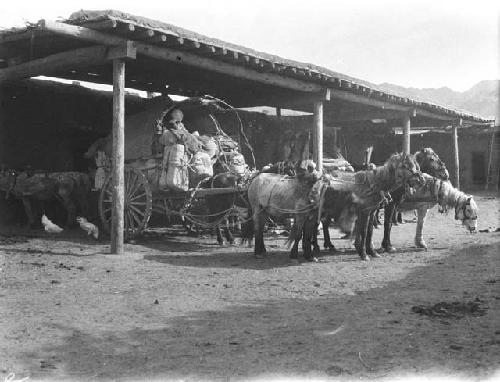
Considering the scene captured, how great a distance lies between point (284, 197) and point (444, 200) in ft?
11.1

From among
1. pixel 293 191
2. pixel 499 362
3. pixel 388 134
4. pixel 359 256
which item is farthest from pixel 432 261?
pixel 388 134

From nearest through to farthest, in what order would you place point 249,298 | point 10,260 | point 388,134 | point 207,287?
point 249,298
point 207,287
point 10,260
point 388,134

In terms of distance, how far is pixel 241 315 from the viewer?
567cm

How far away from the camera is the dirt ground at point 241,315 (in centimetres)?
411

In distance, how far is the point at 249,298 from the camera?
643cm

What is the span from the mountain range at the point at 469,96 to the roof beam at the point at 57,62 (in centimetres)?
5451

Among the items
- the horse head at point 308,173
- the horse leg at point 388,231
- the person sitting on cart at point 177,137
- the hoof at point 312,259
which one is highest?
the person sitting on cart at point 177,137

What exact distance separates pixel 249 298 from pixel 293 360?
223cm

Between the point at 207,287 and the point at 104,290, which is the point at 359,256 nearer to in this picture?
the point at 207,287

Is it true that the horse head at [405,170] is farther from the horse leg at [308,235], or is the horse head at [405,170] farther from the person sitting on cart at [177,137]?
the person sitting on cart at [177,137]

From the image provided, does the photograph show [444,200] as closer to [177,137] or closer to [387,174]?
[387,174]

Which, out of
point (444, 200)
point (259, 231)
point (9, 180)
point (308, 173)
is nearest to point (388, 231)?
point (444, 200)

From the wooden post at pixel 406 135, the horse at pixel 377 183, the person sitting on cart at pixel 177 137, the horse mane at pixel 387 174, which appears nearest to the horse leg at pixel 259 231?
the horse at pixel 377 183

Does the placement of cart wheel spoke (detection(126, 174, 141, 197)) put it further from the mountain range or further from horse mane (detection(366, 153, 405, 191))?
the mountain range
